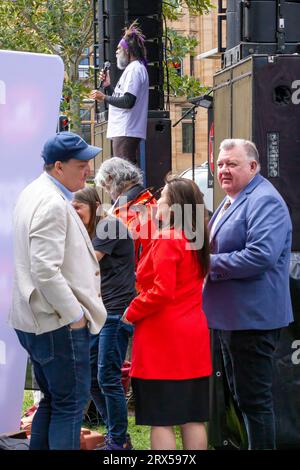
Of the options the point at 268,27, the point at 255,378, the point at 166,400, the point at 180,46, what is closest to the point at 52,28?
the point at 180,46

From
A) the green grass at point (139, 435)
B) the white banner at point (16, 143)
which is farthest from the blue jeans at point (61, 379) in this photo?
the green grass at point (139, 435)

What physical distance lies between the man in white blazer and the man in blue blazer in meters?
0.71

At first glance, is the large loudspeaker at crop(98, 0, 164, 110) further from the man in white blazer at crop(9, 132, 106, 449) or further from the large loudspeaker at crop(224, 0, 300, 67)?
the man in white blazer at crop(9, 132, 106, 449)

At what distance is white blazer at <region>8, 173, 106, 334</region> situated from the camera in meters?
4.13

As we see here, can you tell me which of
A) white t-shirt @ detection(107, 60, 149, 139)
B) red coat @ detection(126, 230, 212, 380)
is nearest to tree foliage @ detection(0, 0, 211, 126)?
white t-shirt @ detection(107, 60, 149, 139)

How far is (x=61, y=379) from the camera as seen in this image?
4262mm

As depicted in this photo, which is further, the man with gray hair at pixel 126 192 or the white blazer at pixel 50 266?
the man with gray hair at pixel 126 192

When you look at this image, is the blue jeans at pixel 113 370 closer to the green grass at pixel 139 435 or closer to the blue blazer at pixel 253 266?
the green grass at pixel 139 435

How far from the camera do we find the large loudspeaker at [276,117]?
16.6 ft

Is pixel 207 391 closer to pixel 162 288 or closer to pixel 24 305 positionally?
pixel 162 288

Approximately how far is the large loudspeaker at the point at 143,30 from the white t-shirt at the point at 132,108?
3.21 ft

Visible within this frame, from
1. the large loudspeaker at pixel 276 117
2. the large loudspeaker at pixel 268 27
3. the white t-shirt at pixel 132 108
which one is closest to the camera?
the large loudspeaker at pixel 276 117

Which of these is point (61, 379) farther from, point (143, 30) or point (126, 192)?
point (143, 30)
